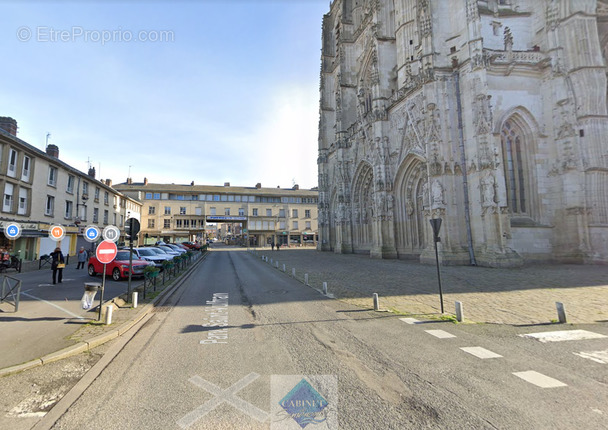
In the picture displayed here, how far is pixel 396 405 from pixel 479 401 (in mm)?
1022

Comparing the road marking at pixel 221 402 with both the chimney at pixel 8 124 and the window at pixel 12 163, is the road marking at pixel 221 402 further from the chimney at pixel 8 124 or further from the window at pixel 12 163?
the chimney at pixel 8 124

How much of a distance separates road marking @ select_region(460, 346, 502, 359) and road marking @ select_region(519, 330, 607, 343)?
1.43 m

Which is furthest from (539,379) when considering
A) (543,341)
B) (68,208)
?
(68,208)

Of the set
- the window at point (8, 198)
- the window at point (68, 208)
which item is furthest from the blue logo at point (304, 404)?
the window at point (68, 208)

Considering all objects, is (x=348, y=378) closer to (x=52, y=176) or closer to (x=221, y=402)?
(x=221, y=402)

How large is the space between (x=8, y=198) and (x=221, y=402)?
86.2ft

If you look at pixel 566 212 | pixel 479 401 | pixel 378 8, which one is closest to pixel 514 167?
pixel 566 212

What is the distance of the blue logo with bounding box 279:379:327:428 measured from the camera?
3148mm

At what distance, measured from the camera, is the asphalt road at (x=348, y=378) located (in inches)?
123

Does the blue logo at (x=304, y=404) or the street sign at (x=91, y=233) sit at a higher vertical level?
the street sign at (x=91, y=233)

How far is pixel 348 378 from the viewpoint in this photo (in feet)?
13.3

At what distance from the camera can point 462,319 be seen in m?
6.80

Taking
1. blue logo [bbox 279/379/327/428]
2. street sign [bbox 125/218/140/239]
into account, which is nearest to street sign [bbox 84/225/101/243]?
street sign [bbox 125/218/140/239]

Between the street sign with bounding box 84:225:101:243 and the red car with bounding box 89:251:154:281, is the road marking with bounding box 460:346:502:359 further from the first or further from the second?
the red car with bounding box 89:251:154:281
